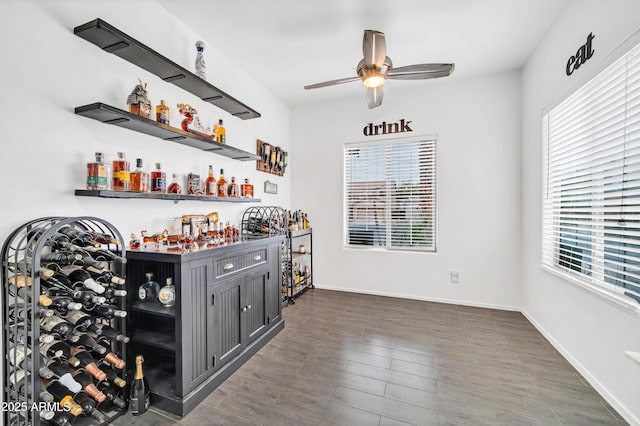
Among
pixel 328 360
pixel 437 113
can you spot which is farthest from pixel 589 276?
pixel 437 113

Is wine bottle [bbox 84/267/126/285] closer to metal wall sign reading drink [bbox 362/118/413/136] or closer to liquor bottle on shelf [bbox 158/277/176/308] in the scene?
liquor bottle on shelf [bbox 158/277/176/308]

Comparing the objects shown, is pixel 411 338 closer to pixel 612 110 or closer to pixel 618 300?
pixel 618 300

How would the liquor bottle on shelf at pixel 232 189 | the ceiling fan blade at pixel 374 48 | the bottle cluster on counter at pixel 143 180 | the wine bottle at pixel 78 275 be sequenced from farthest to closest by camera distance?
the liquor bottle on shelf at pixel 232 189 < the ceiling fan blade at pixel 374 48 < the bottle cluster on counter at pixel 143 180 < the wine bottle at pixel 78 275

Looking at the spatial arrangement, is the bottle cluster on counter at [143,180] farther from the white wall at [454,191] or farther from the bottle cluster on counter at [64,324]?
the white wall at [454,191]

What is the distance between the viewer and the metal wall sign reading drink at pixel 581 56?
6.66ft

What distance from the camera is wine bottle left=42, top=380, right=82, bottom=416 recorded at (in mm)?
1317

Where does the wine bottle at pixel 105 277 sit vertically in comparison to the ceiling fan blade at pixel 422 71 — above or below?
below

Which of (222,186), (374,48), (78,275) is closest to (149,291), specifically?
(78,275)

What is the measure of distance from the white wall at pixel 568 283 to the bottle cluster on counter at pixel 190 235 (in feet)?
9.07

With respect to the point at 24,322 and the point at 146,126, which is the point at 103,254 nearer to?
the point at 24,322

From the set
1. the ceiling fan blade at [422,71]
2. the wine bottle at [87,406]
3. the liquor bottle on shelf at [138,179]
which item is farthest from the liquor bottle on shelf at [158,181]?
the ceiling fan blade at [422,71]

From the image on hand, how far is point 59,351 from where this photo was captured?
1.41 m

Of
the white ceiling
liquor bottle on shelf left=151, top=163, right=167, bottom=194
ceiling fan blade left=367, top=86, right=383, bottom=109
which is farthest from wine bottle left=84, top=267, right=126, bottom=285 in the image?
ceiling fan blade left=367, top=86, right=383, bottom=109

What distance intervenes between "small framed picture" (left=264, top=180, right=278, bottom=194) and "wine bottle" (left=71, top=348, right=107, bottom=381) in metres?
2.60
